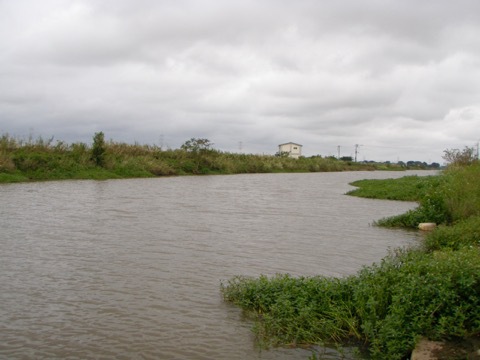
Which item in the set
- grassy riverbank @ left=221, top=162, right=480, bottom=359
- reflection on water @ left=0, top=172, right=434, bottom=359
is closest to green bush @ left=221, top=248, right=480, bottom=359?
grassy riverbank @ left=221, top=162, right=480, bottom=359

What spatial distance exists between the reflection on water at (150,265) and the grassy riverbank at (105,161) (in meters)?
14.9

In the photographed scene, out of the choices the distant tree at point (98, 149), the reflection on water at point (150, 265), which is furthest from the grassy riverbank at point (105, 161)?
the reflection on water at point (150, 265)

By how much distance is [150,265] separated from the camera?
32.5ft

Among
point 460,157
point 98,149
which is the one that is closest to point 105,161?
point 98,149

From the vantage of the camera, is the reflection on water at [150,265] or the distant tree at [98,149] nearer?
the reflection on water at [150,265]

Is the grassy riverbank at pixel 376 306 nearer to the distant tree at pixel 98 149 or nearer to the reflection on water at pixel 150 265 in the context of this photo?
the reflection on water at pixel 150 265

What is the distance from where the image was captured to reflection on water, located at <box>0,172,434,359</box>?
6.07m

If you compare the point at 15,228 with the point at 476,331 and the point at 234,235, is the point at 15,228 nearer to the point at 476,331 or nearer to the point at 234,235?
the point at 234,235

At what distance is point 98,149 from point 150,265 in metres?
32.9

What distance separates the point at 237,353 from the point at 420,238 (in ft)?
31.3

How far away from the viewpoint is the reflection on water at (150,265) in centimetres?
607

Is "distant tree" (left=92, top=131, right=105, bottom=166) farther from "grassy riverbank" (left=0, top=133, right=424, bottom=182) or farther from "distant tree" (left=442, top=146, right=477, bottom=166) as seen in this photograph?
"distant tree" (left=442, top=146, right=477, bottom=166)

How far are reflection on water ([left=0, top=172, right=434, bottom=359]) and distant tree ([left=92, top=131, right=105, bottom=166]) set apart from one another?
2033 cm

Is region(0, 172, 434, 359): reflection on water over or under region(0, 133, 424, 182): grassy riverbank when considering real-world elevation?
under
